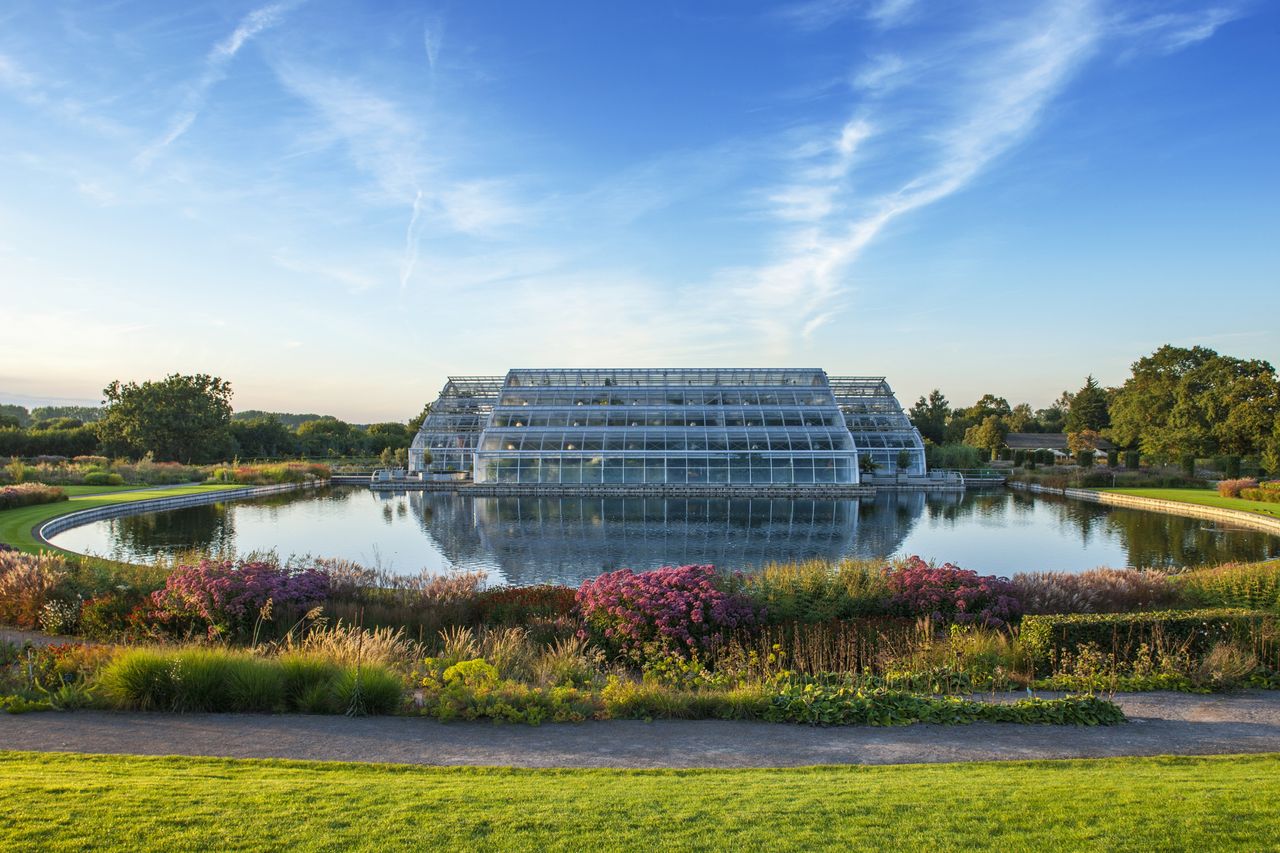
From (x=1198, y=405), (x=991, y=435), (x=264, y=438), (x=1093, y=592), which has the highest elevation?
(x=1198, y=405)

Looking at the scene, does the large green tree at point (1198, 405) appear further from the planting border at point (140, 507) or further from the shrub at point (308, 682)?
the planting border at point (140, 507)

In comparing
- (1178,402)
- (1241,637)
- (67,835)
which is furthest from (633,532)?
(1178,402)

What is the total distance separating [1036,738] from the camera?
6801 millimetres

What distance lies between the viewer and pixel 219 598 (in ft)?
34.9

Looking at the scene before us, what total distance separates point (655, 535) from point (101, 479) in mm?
30962

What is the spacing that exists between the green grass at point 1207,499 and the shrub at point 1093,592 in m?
20.2

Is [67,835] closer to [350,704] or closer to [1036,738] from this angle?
[350,704]

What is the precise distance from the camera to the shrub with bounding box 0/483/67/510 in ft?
91.2

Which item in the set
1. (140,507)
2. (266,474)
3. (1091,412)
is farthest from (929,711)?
(1091,412)

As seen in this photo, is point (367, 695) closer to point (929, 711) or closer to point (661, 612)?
point (661, 612)

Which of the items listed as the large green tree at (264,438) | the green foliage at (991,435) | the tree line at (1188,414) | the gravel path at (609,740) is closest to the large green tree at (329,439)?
the large green tree at (264,438)

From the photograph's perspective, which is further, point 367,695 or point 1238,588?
point 1238,588

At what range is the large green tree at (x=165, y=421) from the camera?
5125cm

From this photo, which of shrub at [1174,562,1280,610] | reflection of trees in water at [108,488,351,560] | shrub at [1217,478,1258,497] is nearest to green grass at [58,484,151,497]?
reflection of trees in water at [108,488,351,560]
